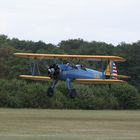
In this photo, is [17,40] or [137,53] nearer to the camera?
[137,53]

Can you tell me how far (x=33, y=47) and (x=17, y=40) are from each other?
20846 mm

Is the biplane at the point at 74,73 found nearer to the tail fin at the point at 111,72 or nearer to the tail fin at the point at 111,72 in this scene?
the tail fin at the point at 111,72

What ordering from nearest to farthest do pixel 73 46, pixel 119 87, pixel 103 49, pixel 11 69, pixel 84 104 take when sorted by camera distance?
pixel 84 104, pixel 119 87, pixel 11 69, pixel 103 49, pixel 73 46

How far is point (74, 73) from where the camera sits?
56.2 m

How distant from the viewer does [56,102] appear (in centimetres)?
8662

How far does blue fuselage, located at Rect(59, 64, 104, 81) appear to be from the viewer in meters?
55.1

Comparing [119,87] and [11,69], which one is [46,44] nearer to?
[11,69]

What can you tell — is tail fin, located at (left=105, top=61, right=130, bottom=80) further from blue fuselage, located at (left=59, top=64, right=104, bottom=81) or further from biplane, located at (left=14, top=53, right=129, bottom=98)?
blue fuselage, located at (left=59, top=64, right=104, bottom=81)
